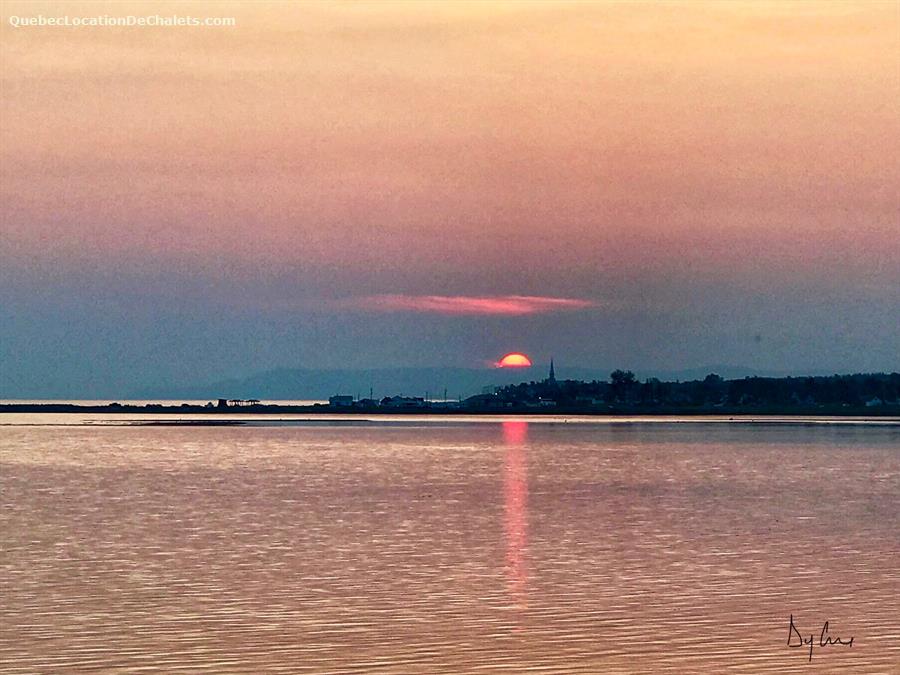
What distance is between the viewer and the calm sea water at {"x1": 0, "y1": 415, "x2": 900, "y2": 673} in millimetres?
21172

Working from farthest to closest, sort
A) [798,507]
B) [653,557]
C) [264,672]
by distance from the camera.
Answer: [798,507] → [653,557] → [264,672]

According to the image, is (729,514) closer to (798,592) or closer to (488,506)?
(488,506)

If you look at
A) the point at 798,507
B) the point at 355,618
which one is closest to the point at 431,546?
the point at 355,618

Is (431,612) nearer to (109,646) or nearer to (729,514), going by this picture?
(109,646)

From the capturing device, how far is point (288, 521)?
43.1 metres

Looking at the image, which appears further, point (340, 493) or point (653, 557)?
point (340, 493)

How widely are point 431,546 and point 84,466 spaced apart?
159 ft

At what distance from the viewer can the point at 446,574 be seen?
3002 centimetres

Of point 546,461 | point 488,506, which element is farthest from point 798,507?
point 546,461

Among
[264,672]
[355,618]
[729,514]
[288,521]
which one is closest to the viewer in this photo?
[264,672]

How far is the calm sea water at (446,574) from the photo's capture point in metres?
21.2
